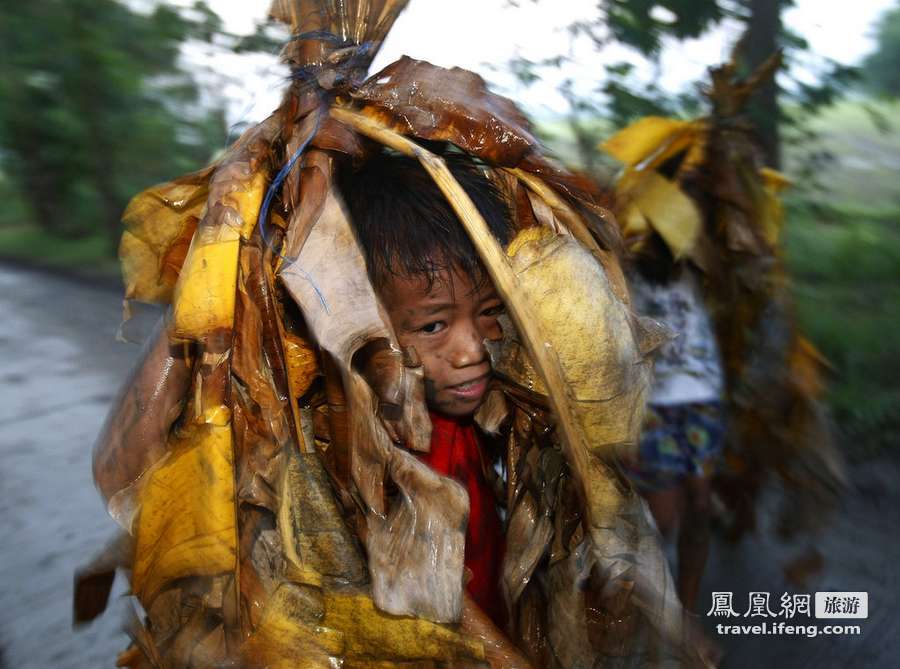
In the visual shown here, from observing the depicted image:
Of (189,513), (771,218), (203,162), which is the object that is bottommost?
(203,162)

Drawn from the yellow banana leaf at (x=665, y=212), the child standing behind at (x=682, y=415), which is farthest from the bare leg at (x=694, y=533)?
the yellow banana leaf at (x=665, y=212)

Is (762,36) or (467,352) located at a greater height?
(467,352)

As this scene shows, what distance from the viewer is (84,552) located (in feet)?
11.1

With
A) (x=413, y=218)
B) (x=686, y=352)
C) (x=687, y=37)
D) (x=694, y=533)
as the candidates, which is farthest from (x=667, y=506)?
(x=687, y=37)

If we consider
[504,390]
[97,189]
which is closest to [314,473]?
[504,390]

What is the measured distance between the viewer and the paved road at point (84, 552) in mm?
2779

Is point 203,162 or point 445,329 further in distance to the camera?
point 203,162

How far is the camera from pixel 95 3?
9789mm

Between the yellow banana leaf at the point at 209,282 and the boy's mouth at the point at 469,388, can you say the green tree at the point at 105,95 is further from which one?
the yellow banana leaf at the point at 209,282

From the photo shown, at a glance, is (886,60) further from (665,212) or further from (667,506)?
(667,506)

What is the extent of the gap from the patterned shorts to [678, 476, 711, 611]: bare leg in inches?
2.2

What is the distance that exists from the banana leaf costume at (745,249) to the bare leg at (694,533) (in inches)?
8.8

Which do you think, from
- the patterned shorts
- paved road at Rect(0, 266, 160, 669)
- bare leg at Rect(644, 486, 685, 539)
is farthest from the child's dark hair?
bare leg at Rect(644, 486, 685, 539)

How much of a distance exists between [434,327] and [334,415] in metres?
0.30
